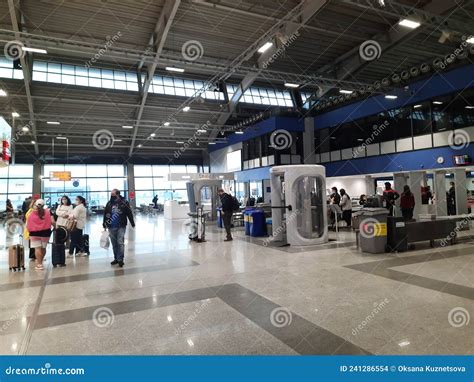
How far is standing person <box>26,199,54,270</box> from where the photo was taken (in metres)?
6.39

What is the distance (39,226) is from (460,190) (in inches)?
561

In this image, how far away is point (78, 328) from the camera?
348cm

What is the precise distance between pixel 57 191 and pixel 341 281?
3037 centimetres

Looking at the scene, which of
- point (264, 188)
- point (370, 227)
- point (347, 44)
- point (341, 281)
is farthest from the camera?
point (264, 188)

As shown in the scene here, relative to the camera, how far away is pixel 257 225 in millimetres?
10461

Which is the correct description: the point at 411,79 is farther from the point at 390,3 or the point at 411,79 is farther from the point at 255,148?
the point at 255,148

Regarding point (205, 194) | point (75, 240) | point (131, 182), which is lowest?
point (75, 240)

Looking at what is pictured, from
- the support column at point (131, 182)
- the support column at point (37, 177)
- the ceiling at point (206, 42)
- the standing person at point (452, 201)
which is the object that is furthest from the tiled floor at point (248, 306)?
the support column at point (131, 182)

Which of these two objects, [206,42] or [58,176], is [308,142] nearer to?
[206,42]

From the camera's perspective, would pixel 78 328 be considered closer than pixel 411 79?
Yes

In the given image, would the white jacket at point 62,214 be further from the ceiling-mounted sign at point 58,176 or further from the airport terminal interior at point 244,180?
the ceiling-mounted sign at point 58,176

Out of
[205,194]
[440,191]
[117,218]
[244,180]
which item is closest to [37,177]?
[205,194]

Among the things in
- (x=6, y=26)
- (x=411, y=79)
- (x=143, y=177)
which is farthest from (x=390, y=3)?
(x=143, y=177)

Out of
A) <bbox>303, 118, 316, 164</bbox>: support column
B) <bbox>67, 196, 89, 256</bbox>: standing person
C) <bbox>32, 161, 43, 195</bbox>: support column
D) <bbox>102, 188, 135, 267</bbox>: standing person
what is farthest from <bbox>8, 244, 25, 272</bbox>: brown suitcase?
<bbox>32, 161, 43, 195</bbox>: support column
